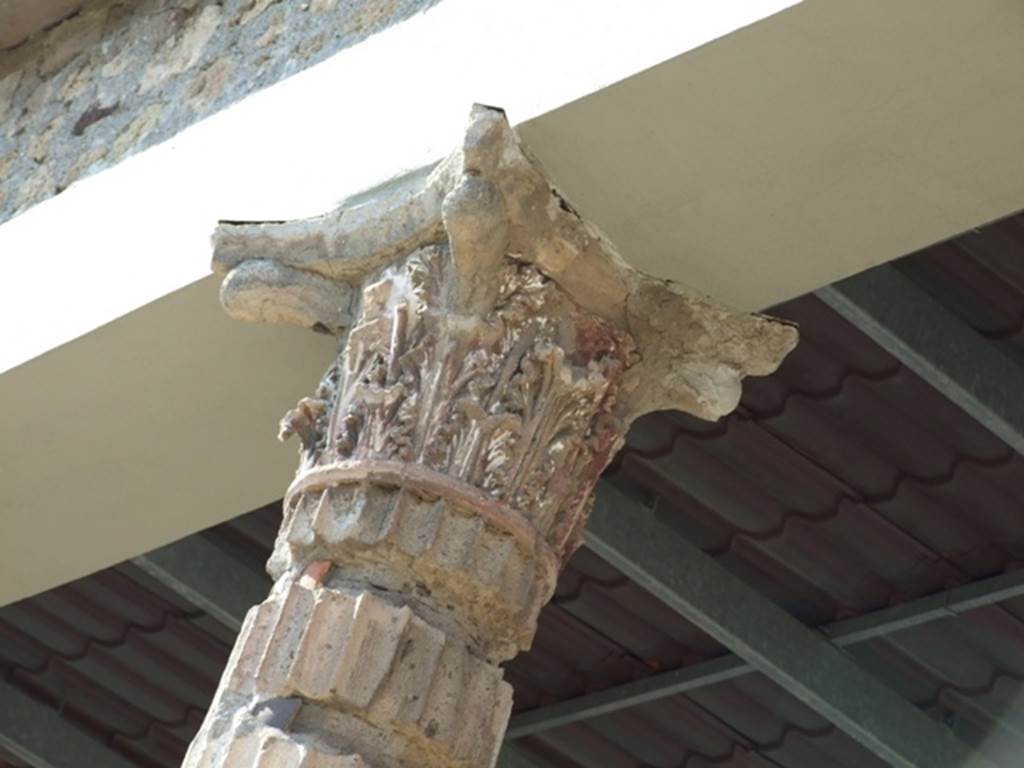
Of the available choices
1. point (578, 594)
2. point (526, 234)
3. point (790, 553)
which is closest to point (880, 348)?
point (790, 553)

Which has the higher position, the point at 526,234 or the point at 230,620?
the point at 230,620

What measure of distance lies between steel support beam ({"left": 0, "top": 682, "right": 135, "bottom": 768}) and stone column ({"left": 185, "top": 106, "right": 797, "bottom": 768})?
5137 mm

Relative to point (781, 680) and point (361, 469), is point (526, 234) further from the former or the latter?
point (781, 680)

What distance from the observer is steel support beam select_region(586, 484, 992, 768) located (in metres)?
7.29

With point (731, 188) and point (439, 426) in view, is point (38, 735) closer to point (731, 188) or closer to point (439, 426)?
point (439, 426)

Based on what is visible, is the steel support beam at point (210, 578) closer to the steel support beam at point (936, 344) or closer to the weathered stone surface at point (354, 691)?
the steel support beam at point (936, 344)

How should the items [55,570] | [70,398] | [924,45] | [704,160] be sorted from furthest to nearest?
[55,570] → [70,398] → [704,160] → [924,45]

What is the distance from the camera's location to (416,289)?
457 centimetres

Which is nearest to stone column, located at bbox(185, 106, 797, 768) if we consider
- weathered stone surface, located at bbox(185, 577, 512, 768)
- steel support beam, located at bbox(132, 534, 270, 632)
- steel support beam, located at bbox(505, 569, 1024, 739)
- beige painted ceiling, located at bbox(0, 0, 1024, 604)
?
weathered stone surface, located at bbox(185, 577, 512, 768)

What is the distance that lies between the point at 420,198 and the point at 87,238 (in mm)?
1289

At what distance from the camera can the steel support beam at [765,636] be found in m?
7.29

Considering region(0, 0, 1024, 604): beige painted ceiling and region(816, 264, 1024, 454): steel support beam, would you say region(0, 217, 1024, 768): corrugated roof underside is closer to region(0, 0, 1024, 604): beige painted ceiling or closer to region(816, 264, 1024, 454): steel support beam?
region(816, 264, 1024, 454): steel support beam

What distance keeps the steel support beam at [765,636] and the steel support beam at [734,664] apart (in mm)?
162

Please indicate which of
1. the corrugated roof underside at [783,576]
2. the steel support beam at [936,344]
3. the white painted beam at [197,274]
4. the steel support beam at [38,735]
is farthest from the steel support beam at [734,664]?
the white painted beam at [197,274]
